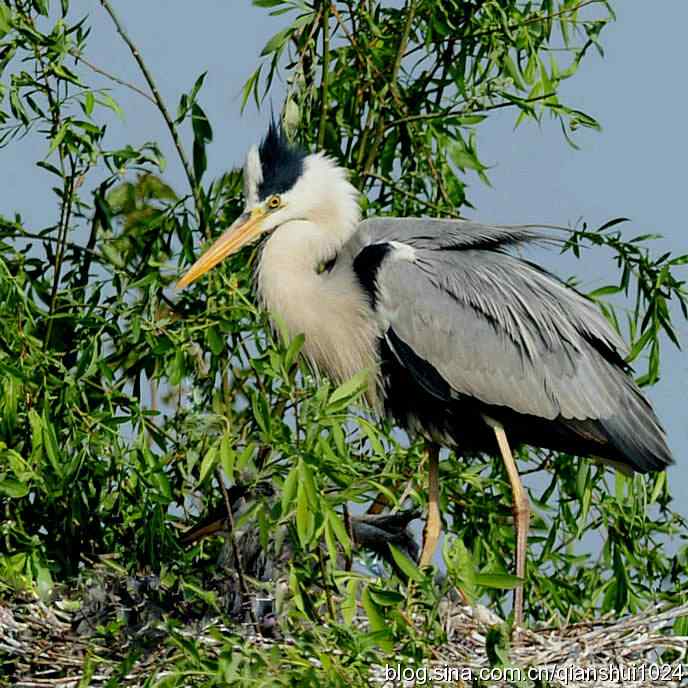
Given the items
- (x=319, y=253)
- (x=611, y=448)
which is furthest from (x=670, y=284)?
(x=319, y=253)

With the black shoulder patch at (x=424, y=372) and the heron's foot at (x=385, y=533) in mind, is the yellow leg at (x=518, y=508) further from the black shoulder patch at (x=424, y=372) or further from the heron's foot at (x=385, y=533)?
the heron's foot at (x=385, y=533)

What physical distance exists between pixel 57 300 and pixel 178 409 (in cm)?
45

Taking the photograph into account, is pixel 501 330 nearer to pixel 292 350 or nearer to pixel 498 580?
pixel 292 350

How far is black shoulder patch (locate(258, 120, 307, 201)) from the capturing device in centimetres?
523

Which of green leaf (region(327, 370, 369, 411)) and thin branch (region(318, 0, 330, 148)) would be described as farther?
thin branch (region(318, 0, 330, 148))

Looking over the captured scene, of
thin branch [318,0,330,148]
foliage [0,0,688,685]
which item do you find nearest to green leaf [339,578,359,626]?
foliage [0,0,688,685]

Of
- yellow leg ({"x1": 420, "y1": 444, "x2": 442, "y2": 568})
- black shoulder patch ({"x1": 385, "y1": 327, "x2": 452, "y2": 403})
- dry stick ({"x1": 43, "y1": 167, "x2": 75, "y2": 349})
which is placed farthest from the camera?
black shoulder patch ({"x1": 385, "y1": 327, "x2": 452, "y2": 403})

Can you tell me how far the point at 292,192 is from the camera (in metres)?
5.27

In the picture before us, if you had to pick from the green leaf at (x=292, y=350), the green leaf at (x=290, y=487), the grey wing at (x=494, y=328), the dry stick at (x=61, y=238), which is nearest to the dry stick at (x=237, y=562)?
the green leaf at (x=292, y=350)

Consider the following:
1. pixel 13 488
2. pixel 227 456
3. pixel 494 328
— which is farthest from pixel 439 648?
pixel 494 328

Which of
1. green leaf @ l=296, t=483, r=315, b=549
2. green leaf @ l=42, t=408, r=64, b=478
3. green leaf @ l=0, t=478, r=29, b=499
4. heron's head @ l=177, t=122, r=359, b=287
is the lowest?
green leaf @ l=296, t=483, r=315, b=549

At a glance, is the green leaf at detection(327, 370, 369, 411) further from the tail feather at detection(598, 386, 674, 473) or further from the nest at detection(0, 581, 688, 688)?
the tail feather at detection(598, 386, 674, 473)

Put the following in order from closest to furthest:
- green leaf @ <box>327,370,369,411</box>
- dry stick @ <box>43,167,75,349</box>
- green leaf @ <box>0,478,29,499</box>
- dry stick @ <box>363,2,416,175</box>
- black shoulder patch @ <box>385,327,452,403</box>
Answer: green leaf @ <box>327,370,369,411</box> < green leaf @ <box>0,478,29,499</box> < dry stick @ <box>43,167,75,349</box> < black shoulder patch @ <box>385,327,452,403</box> < dry stick @ <box>363,2,416,175</box>

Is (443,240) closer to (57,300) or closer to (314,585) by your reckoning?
(57,300)
